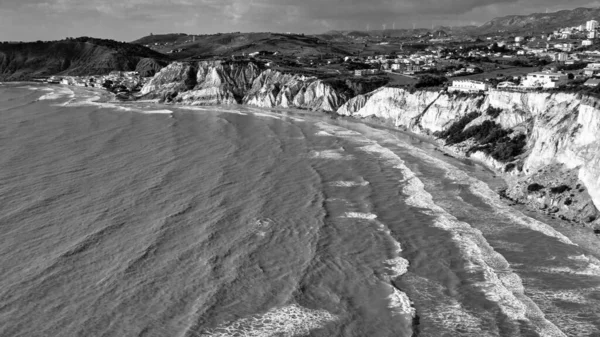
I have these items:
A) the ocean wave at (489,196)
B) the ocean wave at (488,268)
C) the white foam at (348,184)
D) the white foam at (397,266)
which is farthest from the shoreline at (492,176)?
the white foam at (397,266)

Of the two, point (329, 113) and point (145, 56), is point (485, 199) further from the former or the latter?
point (145, 56)

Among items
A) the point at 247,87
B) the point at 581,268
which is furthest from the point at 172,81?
the point at 581,268

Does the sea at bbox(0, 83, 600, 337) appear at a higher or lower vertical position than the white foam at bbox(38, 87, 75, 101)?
lower

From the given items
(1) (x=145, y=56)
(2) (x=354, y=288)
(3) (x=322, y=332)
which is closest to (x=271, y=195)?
(2) (x=354, y=288)

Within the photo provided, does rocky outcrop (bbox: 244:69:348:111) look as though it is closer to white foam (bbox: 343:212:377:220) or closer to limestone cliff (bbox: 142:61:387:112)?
limestone cliff (bbox: 142:61:387:112)

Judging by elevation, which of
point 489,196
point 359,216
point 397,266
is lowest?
point 397,266

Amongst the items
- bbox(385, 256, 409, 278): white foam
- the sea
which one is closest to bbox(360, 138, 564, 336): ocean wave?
the sea

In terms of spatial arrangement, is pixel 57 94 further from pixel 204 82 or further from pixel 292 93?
pixel 292 93
